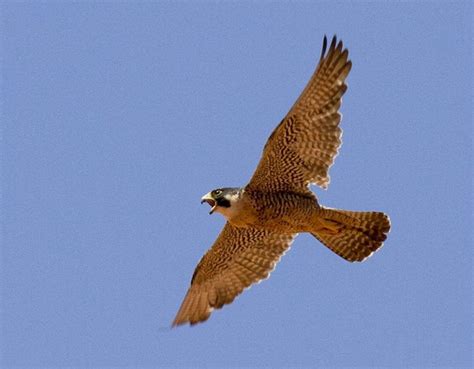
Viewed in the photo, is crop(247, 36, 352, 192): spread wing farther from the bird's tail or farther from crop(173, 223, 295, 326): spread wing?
crop(173, 223, 295, 326): spread wing

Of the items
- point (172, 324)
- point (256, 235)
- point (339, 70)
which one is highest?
point (339, 70)

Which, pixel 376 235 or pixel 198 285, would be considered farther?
pixel 198 285

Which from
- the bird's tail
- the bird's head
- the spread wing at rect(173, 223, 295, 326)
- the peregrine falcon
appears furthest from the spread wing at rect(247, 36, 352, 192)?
the spread wing at rect(173, 223, 295, 326)

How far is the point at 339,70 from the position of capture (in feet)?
44.3

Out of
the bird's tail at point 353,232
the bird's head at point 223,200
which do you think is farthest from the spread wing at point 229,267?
the bird's head at point 223,200

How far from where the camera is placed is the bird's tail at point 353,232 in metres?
13.8

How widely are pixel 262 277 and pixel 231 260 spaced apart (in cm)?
55

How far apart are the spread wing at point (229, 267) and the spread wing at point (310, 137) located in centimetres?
127

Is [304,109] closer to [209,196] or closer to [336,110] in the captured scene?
[336,110]

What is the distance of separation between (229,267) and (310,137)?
8.59 ft

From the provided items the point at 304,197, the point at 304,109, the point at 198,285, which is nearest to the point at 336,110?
the point at 304,109

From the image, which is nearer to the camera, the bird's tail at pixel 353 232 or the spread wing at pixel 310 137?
the spread wing at pixel 310 137

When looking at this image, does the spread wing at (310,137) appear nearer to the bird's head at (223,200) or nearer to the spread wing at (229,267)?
the bird's head at (223,200)

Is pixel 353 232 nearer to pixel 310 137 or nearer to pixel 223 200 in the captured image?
pixel 310 137
